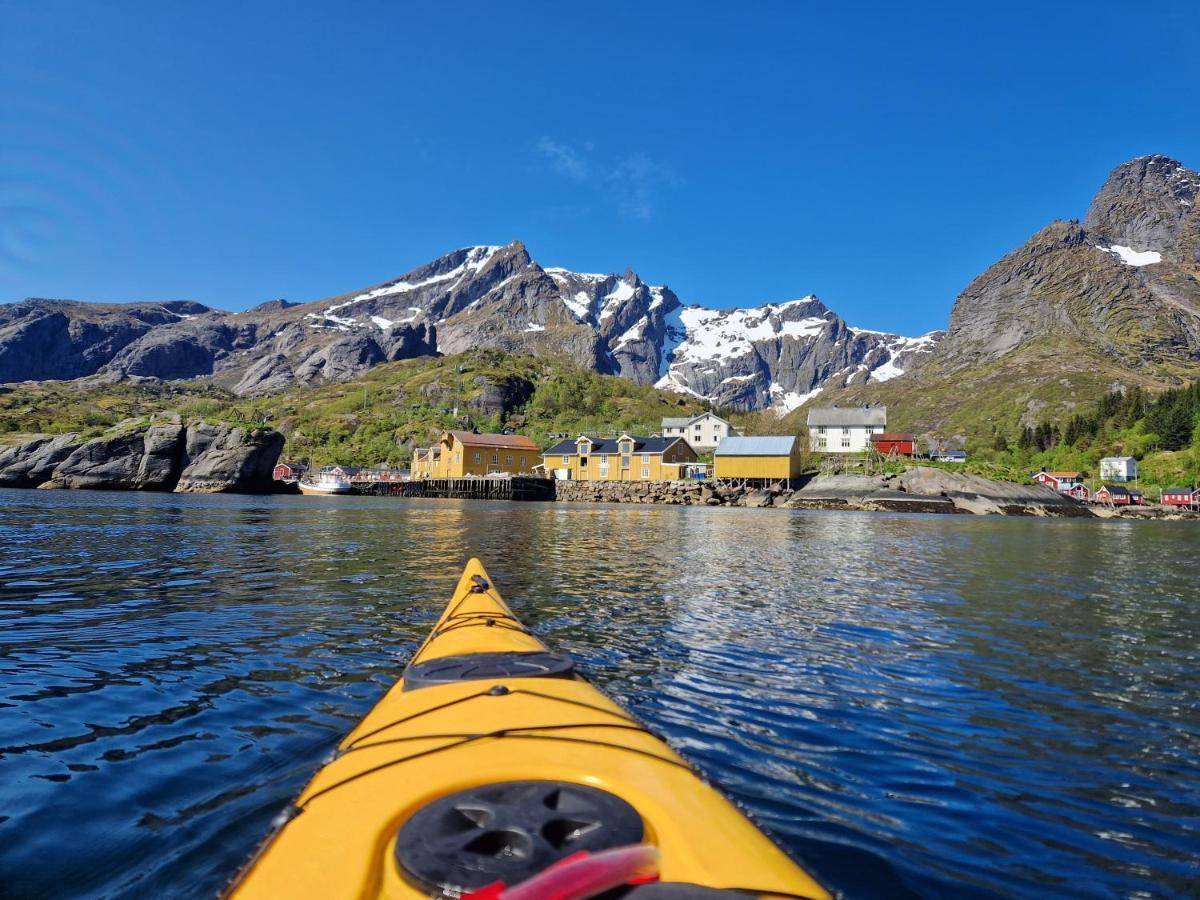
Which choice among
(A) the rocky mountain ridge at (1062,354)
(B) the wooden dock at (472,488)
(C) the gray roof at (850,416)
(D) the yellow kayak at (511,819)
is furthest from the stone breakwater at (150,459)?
A: (A) the rocky mountain ridge at (1062,354)

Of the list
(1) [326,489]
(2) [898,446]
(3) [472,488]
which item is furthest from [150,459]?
(2) [898,446]

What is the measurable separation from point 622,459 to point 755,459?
601 inches

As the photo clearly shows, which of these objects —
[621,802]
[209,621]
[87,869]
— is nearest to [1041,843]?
[621,802]

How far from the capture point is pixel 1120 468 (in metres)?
81.9

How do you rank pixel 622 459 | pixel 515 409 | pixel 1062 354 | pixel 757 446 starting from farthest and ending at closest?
pixel 1062 354, pixel 515 409, pixel 622 459, pixel 757 446

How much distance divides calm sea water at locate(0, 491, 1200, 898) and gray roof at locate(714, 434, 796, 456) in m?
56.5

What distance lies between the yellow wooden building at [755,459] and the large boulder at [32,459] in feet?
218

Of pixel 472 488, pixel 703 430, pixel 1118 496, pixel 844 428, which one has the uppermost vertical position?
pixel 844 428

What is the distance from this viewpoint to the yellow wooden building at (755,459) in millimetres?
71125

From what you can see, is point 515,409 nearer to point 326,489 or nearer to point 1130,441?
point 326,489

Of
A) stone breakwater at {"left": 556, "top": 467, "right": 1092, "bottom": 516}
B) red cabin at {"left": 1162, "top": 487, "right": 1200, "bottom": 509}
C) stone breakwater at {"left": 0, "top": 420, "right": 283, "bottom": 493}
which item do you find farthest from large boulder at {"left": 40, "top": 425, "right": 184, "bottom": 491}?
red cabin at {"left": 1162, "top": 487, "right": 1200, "bottom": 509}

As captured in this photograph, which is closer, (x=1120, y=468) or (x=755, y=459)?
(x=755, y=459)

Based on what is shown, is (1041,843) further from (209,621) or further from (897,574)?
(897,574)

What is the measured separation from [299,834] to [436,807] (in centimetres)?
46
